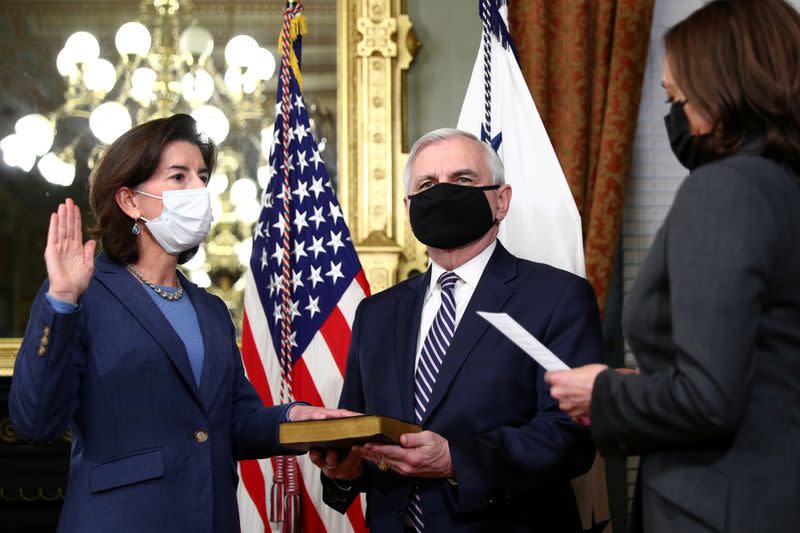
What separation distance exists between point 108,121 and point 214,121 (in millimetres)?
495

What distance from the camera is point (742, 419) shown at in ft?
5.92

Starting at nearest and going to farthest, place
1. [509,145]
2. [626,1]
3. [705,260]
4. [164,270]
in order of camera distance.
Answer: [705,260] < [164,270] < [509,145] < [626,1]

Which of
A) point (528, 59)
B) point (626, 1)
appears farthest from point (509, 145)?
point (626, 1)

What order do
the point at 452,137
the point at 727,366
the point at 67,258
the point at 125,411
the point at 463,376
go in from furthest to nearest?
the point at 452,137
the point at 463,376
the point at 125,411
the point at 67,258
the point at 727,366

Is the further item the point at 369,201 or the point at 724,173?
the point at 369,201

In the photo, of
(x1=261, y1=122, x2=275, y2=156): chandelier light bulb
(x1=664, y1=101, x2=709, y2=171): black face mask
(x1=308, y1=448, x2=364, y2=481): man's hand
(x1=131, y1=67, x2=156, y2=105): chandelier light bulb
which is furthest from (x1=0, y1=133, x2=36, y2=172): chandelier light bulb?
(x1=664, y1=101, x2=709, y2=171): black face mask

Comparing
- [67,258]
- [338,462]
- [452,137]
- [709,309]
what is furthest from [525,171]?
[709,309]

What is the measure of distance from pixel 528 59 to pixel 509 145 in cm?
81

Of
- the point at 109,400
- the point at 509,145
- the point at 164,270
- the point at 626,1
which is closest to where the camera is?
the point at 109,400

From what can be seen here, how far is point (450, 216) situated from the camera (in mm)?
2869

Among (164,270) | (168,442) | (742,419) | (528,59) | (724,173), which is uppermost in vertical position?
(528,59)

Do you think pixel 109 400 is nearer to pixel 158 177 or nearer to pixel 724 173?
pixel 158 177

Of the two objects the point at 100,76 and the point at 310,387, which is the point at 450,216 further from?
the point at 100,76

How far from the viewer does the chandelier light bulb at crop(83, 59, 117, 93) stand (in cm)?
461
